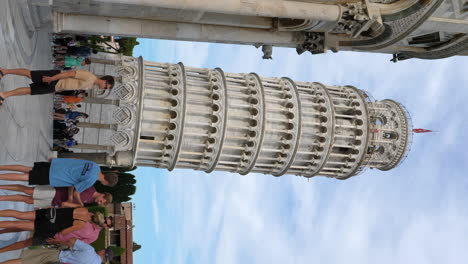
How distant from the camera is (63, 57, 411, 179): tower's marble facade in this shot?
2611cm

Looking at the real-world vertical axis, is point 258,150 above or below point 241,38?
below

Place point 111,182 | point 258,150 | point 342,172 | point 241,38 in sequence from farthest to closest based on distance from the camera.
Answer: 1. point 342,172
2. point 258,150
3. point 241,38
4. point 111,182

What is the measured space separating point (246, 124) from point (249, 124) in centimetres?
16

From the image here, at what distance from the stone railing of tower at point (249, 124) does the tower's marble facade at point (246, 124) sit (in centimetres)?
5

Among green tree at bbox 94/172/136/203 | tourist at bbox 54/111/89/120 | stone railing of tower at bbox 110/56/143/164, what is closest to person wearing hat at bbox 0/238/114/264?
stone railing of tower at bbox 110/56/143/164

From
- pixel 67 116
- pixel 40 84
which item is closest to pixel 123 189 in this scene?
pixel 67 116

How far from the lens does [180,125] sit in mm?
26188

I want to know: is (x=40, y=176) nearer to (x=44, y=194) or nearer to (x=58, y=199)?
(x=44, y=194)

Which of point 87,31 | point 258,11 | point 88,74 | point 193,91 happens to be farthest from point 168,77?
point 88,74

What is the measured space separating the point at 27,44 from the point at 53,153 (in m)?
7.13

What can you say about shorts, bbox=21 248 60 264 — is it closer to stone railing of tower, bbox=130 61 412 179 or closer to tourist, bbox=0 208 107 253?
tourist, bbox=0 208 107 253

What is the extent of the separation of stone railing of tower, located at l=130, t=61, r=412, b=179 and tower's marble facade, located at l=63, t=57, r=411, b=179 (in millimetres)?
52

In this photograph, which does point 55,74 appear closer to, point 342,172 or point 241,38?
point 241,38

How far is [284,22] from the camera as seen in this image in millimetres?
26156
